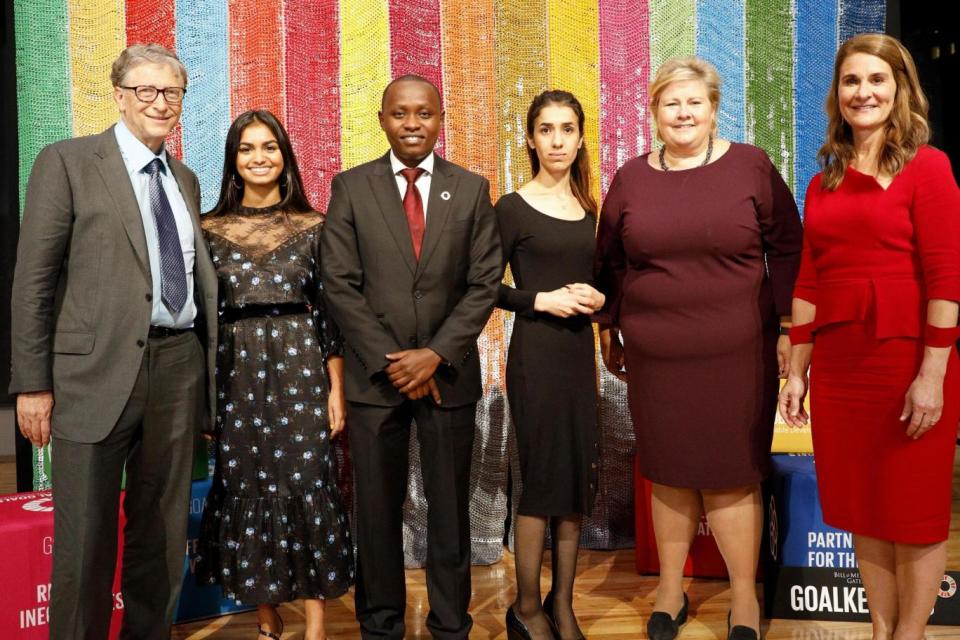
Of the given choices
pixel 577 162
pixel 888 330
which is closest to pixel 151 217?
pixel 577 162

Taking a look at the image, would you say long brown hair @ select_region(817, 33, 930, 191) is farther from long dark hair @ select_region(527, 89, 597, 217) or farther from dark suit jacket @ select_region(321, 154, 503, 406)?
dark suit jacket @ select_region(321, 154, 503, 406)

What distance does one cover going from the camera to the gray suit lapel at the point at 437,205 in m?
2.57

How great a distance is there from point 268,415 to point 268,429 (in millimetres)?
42

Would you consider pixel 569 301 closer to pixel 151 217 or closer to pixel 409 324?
pixel 409 324

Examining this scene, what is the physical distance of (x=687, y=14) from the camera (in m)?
3.85

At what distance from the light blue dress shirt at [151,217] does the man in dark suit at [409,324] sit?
1.25 ft

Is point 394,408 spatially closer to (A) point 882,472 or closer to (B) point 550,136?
(B) point 550,136

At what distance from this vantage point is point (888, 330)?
226cm

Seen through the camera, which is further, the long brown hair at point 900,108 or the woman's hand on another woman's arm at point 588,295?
the woman's hand on another woman's arm at point 588,295

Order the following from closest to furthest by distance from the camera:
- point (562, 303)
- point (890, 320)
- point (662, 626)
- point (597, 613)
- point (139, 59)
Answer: point (890, 320), point (139, 59), point (562, 303), point (662, 626), point (597, 613)

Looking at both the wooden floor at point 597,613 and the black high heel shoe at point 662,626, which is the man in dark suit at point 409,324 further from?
the black high heel shoe at point 662,626

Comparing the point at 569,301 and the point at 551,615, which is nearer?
the point at 569,301

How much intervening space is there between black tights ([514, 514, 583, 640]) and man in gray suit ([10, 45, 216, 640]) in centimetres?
107

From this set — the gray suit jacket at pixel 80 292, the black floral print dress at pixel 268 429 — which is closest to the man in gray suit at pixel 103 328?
the gray suit jacket at pixel 80 292
